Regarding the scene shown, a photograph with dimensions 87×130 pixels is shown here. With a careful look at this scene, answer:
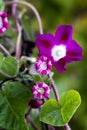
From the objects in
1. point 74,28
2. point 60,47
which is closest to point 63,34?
point 60,47

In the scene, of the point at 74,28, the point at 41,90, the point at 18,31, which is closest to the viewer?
the point at 41,90

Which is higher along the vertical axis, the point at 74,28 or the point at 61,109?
the point at 61,109

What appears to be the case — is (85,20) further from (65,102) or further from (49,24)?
(65,102)

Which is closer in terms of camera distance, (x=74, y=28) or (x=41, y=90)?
(x=41, y=90)

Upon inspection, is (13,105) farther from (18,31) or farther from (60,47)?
(18,31)

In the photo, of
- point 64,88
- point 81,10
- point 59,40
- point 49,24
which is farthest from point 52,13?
point 59,40

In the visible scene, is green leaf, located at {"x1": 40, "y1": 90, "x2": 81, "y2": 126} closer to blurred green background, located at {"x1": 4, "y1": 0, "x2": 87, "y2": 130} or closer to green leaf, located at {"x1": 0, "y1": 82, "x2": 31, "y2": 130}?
green leaf, located at {"x1": 0, "y1": 82, "x2": 31, "y2": 130}

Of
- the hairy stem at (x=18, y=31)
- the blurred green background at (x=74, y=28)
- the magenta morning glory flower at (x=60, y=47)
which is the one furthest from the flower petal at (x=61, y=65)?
the blurred green background at (x=74, y=28)
